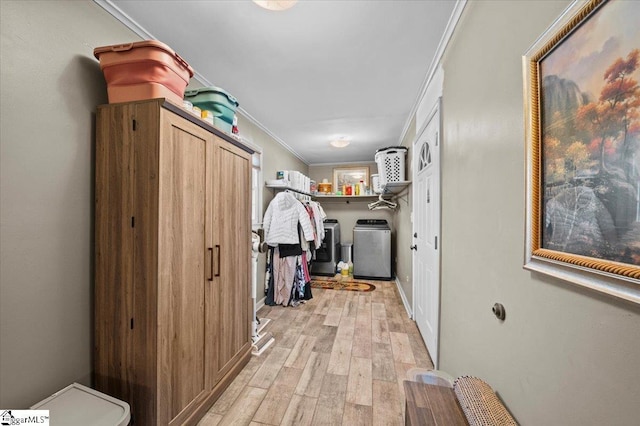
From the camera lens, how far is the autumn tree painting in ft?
1.62

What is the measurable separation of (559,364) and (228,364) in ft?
6.35

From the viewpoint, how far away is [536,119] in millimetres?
768

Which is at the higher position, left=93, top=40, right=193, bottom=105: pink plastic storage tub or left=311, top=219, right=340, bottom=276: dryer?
left=93, top=40, right=193, bottom=105: pink plastic storage tub

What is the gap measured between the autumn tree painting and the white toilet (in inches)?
68.6

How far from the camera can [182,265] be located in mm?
1388

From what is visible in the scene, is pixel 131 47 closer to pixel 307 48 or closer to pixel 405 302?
pixel 307 48

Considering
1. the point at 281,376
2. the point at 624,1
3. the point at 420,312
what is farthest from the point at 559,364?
the point at 420,312

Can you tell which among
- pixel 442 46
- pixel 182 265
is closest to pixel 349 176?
pixel 442 46

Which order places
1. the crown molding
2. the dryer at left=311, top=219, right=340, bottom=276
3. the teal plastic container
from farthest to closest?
1. the dryer at left=311, top=219, right=340, bottom=276
2. the teal plastic container
3. the crown molding

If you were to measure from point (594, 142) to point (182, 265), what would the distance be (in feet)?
5.66

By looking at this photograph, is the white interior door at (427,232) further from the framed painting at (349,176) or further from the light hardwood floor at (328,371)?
the framed painting at (349,176)

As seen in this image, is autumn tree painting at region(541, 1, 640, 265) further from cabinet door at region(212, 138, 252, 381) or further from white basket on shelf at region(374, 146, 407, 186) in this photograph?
white basket on shelf at region(374, 146, 407, 186)

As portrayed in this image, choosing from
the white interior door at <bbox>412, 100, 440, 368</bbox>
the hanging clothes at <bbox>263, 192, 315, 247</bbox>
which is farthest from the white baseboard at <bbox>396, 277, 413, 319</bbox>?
the hanging clothes at <bbox>263, 192, 315, 247</bbox>

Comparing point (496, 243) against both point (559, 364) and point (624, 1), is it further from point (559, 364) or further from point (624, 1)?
point (624, 1)
